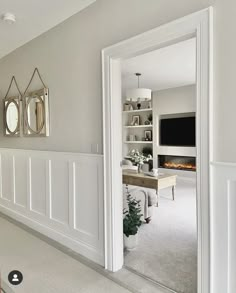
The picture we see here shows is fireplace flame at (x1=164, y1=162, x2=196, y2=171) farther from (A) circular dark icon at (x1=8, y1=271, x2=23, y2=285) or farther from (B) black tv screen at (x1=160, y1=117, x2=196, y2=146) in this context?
(A) circular dark icon at (x1=8, y1=271, x2=23, y2=285)

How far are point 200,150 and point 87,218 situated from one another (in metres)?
1.40

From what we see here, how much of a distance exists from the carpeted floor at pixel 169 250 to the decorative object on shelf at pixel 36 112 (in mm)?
1753

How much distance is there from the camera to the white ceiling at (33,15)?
A: 2277 millimetres

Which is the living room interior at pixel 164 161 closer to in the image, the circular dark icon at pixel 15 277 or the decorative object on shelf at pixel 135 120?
the decorative object on shelf at pixel 135 120

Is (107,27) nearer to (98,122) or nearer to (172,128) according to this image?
(98,122)

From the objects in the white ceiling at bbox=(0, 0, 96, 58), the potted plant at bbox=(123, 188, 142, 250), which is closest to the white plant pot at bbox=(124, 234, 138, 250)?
the potted plant at bbox=(123, 188, 142, 250)

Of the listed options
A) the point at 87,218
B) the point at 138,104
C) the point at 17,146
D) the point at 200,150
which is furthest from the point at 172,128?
the point at 200,150

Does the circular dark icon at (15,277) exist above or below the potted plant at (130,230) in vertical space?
below

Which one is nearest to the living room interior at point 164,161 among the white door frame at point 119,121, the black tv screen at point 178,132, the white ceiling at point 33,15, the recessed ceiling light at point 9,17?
the black tv screen at point 178,132

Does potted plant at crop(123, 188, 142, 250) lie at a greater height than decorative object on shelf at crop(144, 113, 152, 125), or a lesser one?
lesser

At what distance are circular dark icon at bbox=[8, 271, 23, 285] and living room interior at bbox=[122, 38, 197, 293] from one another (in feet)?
3.17

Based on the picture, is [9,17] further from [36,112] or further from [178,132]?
[178,132]

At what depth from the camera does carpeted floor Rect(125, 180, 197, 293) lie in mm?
2150

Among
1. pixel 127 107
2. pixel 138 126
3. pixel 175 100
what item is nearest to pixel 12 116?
pixel 175 100
